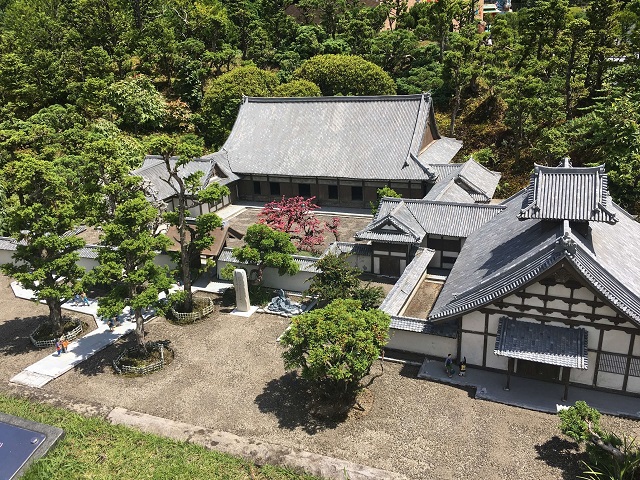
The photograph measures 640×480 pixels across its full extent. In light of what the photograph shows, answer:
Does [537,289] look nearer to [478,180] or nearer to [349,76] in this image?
[478,180]

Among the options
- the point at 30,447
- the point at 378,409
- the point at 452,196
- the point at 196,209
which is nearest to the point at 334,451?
the point at 378,409

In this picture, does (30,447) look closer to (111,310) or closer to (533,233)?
(111,310)

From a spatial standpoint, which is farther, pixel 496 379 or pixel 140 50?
pixel 140 50

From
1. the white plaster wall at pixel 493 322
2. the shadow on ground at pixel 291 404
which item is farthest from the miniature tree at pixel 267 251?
the white plaster wall at pixel 493 322

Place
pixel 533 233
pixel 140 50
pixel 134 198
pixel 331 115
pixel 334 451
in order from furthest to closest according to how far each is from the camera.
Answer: pixel 140 50 < pixel 331 115 < pixel 134 198 < pixel 533 233 < pixel 334 451

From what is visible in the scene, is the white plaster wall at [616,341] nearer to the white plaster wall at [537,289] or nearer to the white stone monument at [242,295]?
the white plaster wall at [537,289]

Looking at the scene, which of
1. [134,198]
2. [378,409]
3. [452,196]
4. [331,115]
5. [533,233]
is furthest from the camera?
[331,115]

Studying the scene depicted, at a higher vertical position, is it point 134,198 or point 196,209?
point 134,198
